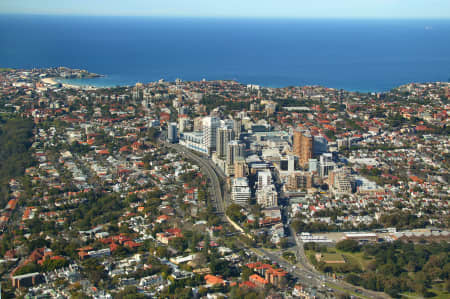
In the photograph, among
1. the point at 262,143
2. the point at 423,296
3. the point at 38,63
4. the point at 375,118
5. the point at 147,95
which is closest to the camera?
the point at 423,296

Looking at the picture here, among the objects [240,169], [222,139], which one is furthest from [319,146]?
[240,169]

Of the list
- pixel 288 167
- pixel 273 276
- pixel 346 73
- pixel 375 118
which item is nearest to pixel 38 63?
pixel 346 73

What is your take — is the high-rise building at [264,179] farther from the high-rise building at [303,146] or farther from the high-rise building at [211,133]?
the high-rise building at [211,133]

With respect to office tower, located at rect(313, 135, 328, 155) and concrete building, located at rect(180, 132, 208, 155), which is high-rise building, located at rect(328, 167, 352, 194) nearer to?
office tower, located at rect(313, 135, 328, 155)

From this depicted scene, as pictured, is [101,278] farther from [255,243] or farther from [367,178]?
[367,178]

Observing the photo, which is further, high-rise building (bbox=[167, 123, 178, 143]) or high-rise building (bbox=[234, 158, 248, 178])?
high-rise building (bbox=[167, 123, 178, 143])

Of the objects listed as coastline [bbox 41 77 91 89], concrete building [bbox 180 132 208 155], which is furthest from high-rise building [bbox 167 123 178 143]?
coastline [bbox 41 77 91 89]

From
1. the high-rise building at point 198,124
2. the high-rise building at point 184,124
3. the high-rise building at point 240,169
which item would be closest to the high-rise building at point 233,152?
the high-rise building at point 240,169

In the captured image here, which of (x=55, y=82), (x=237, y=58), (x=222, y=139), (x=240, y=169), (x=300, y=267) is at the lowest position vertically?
(x=300, y=267)

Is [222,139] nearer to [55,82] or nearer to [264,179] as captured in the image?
[264,179]
